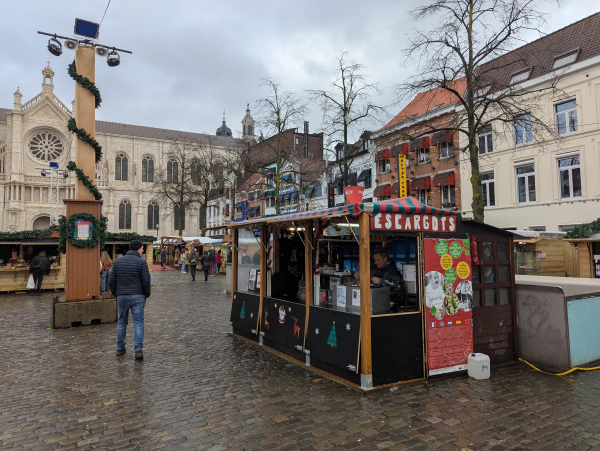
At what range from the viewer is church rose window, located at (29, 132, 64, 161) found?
2532 inches

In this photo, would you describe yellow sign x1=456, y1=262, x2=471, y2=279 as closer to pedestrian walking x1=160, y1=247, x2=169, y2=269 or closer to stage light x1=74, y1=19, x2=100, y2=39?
stage light x1=74, y1=19, x2=100, y2=39

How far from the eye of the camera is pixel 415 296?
657cm

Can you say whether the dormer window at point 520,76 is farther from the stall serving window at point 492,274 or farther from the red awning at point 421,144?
the stall serving window at point 492,274

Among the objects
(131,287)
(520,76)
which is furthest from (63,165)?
(131,287)

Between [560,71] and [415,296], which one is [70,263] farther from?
[560,71]

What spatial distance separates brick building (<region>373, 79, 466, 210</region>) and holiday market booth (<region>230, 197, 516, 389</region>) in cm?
1946

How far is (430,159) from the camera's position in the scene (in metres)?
29.0

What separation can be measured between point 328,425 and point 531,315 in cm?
440

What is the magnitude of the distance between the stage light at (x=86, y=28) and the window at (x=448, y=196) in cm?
2231

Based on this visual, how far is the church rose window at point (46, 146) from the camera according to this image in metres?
64.3

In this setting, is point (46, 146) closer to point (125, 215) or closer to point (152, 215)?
point (125, 215)

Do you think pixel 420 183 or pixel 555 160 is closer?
pixel 555 160

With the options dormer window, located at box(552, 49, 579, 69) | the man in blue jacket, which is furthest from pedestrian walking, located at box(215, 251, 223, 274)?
dormer window, located at box(552, 49, 579, 69)

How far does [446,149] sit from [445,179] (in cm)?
217
